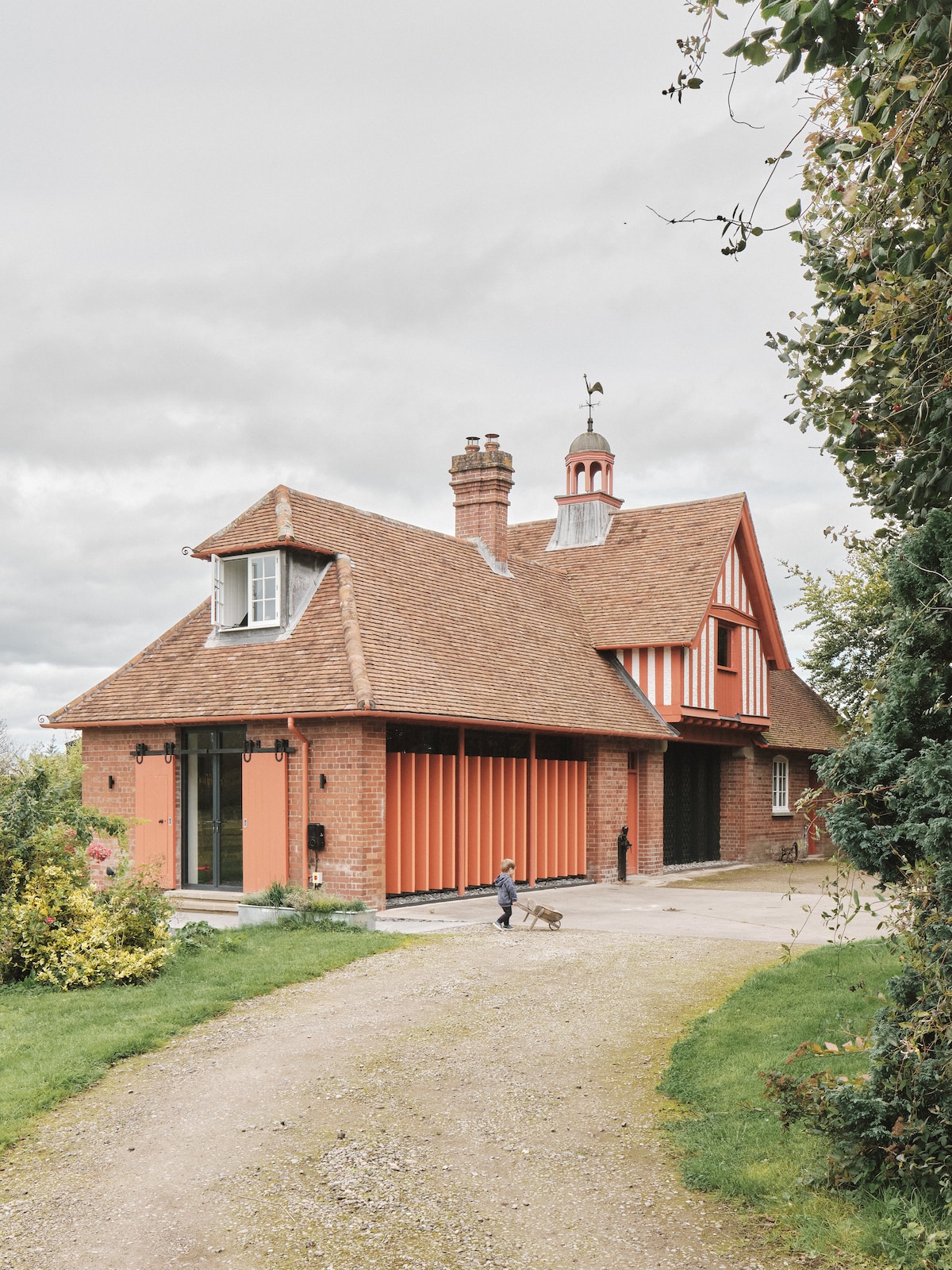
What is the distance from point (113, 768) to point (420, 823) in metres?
5.24

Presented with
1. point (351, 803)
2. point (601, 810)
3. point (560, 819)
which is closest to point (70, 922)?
point (351, 803)

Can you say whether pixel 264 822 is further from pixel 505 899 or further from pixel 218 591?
pixel 505 899

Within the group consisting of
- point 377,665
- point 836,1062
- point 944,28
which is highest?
point 944,28

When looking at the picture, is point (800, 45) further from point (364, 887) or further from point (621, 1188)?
point (364, 887)

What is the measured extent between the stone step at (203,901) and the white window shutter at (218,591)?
164 inches

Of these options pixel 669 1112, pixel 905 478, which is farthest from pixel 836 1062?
pixel 905 478

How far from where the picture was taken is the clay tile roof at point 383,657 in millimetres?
16188

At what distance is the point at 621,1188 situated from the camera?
5617 mm

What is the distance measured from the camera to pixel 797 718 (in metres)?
28.6

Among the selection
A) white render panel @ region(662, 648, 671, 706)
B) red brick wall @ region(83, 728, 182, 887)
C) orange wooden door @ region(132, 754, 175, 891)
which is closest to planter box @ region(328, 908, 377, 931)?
orange wooden door @ region(132, 754, 175, 891)

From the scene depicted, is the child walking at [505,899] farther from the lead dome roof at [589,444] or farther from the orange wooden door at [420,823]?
the lead dome roof at [589,444]

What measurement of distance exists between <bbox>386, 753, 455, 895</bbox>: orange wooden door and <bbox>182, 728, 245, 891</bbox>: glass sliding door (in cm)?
243

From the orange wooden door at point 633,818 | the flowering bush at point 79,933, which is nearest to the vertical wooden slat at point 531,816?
the orange wooden door at point 633,818

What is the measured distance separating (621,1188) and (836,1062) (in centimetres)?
195
